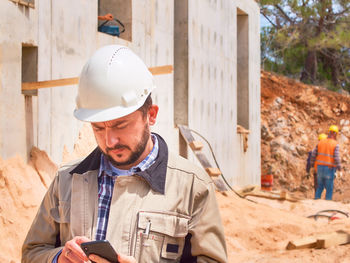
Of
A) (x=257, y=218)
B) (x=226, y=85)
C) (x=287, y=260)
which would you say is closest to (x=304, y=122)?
(x=226, y=85)

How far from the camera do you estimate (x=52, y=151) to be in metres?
5.66

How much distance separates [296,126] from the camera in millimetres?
20172

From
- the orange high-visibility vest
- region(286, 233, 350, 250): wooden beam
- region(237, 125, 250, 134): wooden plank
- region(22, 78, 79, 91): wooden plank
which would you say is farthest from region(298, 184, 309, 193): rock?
region(22, 78, 79, 91): wooden plank

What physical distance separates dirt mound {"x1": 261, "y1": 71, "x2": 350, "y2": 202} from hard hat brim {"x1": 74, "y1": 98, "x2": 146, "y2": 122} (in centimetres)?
1740

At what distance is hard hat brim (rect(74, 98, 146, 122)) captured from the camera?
1839 millimetres

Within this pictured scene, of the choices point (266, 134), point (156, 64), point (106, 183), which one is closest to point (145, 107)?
point (106, 183)

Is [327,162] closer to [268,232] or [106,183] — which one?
[268,232]

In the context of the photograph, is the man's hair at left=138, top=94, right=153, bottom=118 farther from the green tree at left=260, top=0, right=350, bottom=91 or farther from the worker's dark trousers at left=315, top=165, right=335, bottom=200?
the green tree at left=260, top=0, right=350, bottom=91

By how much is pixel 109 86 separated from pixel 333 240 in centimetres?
538

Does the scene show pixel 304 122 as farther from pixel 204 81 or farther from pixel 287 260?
pixel 287 260

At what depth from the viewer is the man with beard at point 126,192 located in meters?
1.83

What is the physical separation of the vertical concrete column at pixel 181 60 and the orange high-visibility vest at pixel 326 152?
4755 millimetres

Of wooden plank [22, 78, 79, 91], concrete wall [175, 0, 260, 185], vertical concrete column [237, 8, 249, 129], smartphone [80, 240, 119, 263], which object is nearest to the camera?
smartphone [80, 240, 119, 263]

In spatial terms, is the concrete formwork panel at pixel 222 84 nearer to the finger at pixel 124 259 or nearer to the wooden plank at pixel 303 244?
the wooden plank at pixel 303 244
